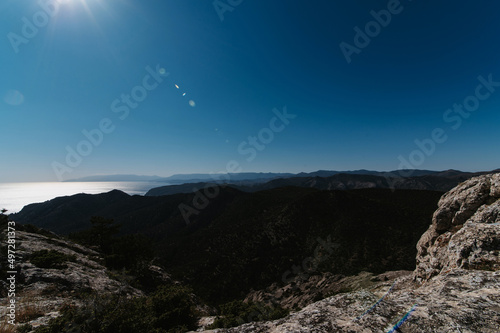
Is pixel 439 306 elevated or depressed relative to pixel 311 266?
elevated

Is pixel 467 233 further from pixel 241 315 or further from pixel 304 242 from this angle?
pixel 304 242

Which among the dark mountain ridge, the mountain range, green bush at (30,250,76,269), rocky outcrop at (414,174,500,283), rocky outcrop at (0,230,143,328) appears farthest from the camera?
the dark mountain ridge

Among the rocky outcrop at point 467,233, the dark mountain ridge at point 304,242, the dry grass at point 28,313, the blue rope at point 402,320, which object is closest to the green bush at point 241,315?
the blue rope at point 402,320

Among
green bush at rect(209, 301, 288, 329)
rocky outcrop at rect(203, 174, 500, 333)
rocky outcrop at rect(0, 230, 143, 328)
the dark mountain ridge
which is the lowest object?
the dark mountain ridge

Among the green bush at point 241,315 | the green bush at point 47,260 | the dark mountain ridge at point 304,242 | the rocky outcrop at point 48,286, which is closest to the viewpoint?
the rocky outcrop at point 48,286

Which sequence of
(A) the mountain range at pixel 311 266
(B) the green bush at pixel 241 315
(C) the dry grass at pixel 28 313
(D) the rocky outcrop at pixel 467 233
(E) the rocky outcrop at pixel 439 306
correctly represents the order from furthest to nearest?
(B) the green bush at pixel 241 315, (C) the dry grass at pixel 28 313, (D) the rocky outcrop at pixel 467 233, (A) the mountain range at pixel 311 266, (E) the rocky outcrop at pixel 439 306

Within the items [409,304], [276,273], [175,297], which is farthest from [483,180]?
[276,273]

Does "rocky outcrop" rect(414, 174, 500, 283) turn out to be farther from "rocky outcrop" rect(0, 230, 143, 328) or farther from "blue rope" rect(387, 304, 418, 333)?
"rocky outcrop" rect(0, 230, 143, 328)

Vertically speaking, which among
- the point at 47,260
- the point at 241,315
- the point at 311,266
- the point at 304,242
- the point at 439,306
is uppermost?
the point at 439,306

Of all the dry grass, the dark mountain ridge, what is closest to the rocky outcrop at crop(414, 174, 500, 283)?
the dry grass

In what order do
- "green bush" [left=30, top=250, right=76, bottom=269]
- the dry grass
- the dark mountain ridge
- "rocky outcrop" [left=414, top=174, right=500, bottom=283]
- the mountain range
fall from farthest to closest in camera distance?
1. the dark mountain ridge
2. "green bush" [left=30, top=250, right=76, bottom=269]
3. the dry grass
4. "rocky outcrop" [left=414, top=174, right=500, bottom=283]
5. the mountain range

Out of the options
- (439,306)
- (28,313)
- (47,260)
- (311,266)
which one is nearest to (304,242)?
(311,266)

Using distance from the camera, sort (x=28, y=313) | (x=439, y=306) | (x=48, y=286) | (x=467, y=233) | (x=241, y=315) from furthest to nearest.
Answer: (x=48, y=286) < (x=241, y=315) < (x=28, y=313) < (x=467, y=233) < (x=439, y=306)

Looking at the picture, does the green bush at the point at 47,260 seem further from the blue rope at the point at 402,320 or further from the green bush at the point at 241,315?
the blue rope at the point at 402,320
